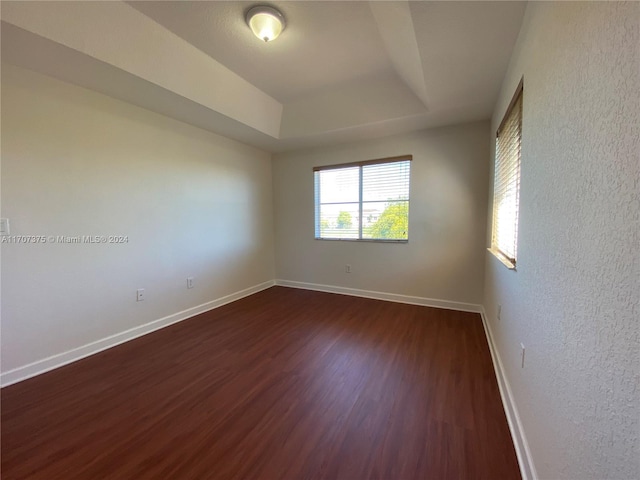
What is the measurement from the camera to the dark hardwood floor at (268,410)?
1300 mm

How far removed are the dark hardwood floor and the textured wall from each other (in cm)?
48

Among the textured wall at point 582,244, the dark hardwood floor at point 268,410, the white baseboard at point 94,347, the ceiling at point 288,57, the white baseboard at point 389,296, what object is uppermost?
the ceiling at point 288,57

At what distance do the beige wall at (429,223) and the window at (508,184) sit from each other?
1.77 ft

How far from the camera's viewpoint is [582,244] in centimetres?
81

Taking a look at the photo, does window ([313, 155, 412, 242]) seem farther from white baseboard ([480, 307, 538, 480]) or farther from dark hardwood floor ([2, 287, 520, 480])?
white baseboard ([480, 307, 538, 480])

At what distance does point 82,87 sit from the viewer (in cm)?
224

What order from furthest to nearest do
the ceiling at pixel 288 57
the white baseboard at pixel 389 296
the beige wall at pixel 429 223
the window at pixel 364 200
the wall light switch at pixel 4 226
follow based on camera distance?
the window at pixel 364 200, the white baseboard at pixel 389 296, the beige wall at pixel 429 223, the wall light switch at pixel 4 226, the ceiling at pixel 288 57

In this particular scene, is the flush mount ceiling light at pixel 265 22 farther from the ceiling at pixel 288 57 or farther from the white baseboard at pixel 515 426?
the white baseboard at pixel 515 426

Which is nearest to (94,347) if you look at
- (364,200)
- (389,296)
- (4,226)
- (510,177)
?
(4,226)

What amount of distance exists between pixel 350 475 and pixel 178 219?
2956mm

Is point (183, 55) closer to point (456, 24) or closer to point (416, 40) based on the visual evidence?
point (416, 40)

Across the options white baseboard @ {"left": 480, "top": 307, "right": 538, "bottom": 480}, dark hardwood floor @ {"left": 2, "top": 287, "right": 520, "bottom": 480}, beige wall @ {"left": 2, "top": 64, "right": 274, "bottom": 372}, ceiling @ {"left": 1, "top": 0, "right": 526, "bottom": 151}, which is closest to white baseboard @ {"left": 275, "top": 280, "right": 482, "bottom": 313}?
dark hardwood floor @ {"left": 2, "top": 287, "right": 520, "bottom": 480}

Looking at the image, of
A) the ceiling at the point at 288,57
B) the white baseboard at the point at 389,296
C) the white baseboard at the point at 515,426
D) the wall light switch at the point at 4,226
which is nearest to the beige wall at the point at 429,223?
the white baseboard at the point at 389,296

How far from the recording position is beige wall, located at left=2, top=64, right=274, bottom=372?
196 centimetres
